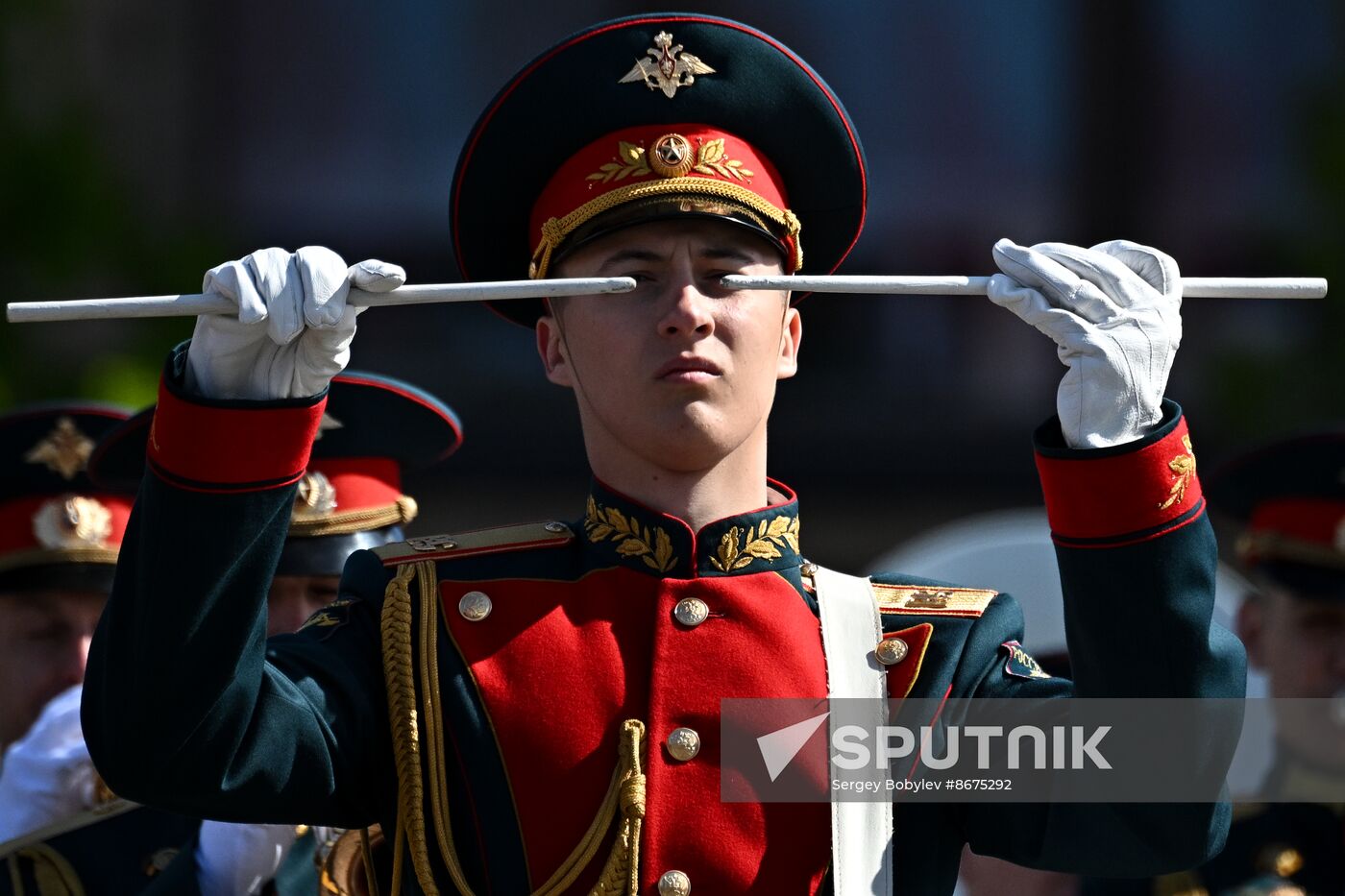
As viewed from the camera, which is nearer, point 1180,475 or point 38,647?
point 1180,475

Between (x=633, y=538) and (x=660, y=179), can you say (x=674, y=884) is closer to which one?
(x=633, y=538)

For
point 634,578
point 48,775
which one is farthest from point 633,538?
point 48,775

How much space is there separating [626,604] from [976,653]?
0.55m

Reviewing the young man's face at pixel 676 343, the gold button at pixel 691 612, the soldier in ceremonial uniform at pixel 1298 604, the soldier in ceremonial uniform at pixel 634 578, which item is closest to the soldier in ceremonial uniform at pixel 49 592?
the soldier in ceremonial uniform at pixel 634 578

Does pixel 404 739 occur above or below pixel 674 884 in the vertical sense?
above

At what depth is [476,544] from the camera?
382cm

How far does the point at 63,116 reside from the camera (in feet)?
34.7

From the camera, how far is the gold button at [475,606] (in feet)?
12.0

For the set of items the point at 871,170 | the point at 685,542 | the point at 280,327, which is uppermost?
the point at 871,170

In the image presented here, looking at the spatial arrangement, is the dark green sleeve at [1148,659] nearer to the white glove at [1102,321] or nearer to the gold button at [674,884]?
the white glove at [1102,321]

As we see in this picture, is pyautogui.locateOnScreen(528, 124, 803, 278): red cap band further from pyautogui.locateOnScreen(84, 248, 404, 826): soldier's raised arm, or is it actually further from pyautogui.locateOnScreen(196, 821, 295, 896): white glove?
pyautogui.locateOnScreen(196, 821, 295, 896): white glove

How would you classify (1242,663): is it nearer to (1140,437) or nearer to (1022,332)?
(1140,437)

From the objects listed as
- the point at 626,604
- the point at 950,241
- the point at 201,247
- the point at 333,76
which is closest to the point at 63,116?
the point at 201,247

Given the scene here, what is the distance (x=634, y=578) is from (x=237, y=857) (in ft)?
4.59
